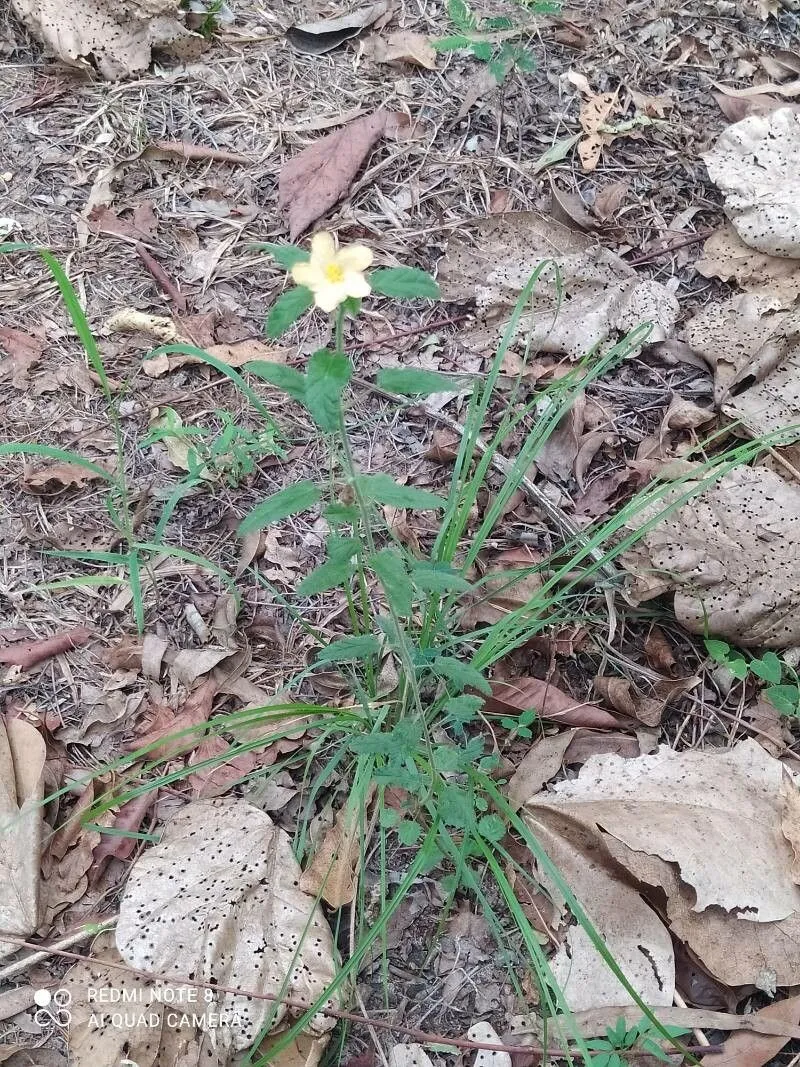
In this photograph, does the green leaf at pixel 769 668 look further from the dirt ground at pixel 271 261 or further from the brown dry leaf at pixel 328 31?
the brown dry leaf at pixel 328 31

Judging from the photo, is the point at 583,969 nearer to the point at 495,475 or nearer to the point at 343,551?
the point at 343,551

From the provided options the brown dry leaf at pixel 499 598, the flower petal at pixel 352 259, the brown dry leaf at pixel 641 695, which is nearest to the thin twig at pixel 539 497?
the brown dry leaf at pixel 499 598

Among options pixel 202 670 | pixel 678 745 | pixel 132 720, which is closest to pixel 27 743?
pixel 132 720

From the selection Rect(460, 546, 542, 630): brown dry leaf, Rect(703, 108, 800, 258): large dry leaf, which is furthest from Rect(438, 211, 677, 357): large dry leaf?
Rect(460, 546, 542, 630): brown dry leaf

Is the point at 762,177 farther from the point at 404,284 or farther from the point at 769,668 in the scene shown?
the point at 404,284

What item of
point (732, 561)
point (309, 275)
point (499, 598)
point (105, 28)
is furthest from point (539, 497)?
point (105, 28)

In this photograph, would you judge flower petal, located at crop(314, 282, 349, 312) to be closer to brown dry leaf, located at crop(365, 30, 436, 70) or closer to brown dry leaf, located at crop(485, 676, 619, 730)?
brown dry leaf, located at crop(485, 676, 619, 730)
